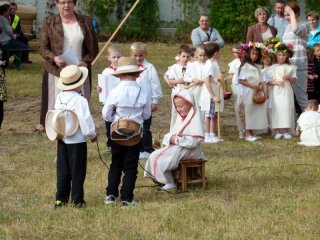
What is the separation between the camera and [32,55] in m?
23.9

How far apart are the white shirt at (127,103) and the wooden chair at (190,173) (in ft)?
3.18

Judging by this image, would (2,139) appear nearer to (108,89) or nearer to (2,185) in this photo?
(108,89)

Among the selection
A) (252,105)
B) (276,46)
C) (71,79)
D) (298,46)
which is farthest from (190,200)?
(298,46)

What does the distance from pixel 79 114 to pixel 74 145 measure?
29cm

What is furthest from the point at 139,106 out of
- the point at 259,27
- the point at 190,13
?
the point at 190,13

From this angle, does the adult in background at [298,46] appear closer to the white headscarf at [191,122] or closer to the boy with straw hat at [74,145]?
the white headscarf at [191,122]

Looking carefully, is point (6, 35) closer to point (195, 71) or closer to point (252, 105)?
point (195, 71)

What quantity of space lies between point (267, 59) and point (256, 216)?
565 cm

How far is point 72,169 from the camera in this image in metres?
7.49

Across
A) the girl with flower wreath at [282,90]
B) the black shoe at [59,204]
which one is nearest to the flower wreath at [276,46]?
the girl with flower wreath at [282,90]

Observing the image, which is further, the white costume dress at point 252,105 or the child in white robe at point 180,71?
the white costume dress at point 252,105

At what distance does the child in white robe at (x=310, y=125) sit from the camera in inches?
452

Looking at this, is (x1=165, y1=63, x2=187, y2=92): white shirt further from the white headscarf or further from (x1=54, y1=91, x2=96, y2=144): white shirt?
(x1=54, y1=91, x2=96, y2=144): white shirt

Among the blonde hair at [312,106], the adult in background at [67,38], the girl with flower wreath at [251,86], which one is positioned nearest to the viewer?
the adult in background at [67,38]
